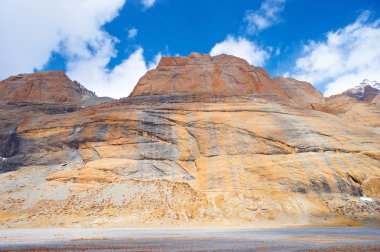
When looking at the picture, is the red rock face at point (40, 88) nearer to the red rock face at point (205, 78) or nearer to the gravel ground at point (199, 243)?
the red rock face at point (205, 78)

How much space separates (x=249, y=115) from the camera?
2030 inches

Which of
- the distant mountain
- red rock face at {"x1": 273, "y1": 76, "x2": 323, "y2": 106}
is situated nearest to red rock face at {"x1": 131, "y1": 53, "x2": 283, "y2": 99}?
red rock face at {"x1": 273, "y1": 76, "x2": 323, "y2": 106}

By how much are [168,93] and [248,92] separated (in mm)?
14455

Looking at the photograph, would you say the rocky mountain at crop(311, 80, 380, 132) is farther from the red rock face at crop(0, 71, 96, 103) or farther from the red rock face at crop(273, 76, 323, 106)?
the red rock face at crop(0, 71, 96, 103)

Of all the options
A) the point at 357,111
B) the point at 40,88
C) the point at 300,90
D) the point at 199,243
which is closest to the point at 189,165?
the point at 199,243

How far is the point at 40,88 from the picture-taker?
86438 mm

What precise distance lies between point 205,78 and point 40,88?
4474 centimetres

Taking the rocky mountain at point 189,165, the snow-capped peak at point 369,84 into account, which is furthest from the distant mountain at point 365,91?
the rocky mountain at point 189,165

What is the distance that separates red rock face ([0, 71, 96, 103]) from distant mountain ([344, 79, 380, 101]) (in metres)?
90.8

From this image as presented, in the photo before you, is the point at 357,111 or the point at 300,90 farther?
the point at 300,90

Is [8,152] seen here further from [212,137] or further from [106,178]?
[212,137]

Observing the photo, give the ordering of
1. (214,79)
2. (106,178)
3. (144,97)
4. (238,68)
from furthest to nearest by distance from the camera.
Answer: (238,68) → (214,79) → (144,97) → (106,178)

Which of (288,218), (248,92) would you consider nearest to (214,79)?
(248,92)

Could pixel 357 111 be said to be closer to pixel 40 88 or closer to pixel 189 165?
pixel 189 165
